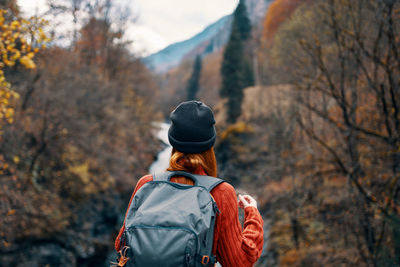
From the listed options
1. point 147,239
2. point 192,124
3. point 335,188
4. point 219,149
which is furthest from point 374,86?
point 219,149

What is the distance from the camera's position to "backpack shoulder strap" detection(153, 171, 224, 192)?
1.64m

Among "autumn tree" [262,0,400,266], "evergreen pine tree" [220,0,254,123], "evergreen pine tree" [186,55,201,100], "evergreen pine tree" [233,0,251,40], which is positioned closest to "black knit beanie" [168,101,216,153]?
"autumn tree" [262,0,400,266]

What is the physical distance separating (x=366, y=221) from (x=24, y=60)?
241 inches

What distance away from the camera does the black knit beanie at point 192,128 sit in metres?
1.71

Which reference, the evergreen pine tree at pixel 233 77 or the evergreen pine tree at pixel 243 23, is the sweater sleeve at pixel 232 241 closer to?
the evergreen pine tree at pixel 233 77

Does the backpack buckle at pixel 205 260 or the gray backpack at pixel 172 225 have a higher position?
the gray backpack at pixel 172 225

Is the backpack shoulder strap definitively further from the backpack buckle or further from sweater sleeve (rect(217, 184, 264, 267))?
the backpack buckle

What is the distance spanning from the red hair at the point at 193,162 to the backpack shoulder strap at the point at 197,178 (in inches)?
1.2

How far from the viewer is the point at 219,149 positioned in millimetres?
28078

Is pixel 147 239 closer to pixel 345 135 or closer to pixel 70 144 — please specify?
pixel 345 135

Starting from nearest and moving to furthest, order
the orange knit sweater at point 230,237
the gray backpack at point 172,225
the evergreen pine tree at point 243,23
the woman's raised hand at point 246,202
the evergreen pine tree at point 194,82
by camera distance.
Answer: the gray backpack at point 172,225 → the orange knit sweater at point 230,237 → the woman's raised hand at point 246,202 → the evergreen pine tree at point 194,82 → the evergreen pine tree at point 243,23

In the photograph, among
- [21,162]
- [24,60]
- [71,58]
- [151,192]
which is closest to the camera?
[151,192]

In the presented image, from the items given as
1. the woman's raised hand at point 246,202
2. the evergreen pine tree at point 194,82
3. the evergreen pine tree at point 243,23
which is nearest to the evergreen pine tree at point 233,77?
the evergreen pine tree at point 194,82

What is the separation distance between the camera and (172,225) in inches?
59.6
